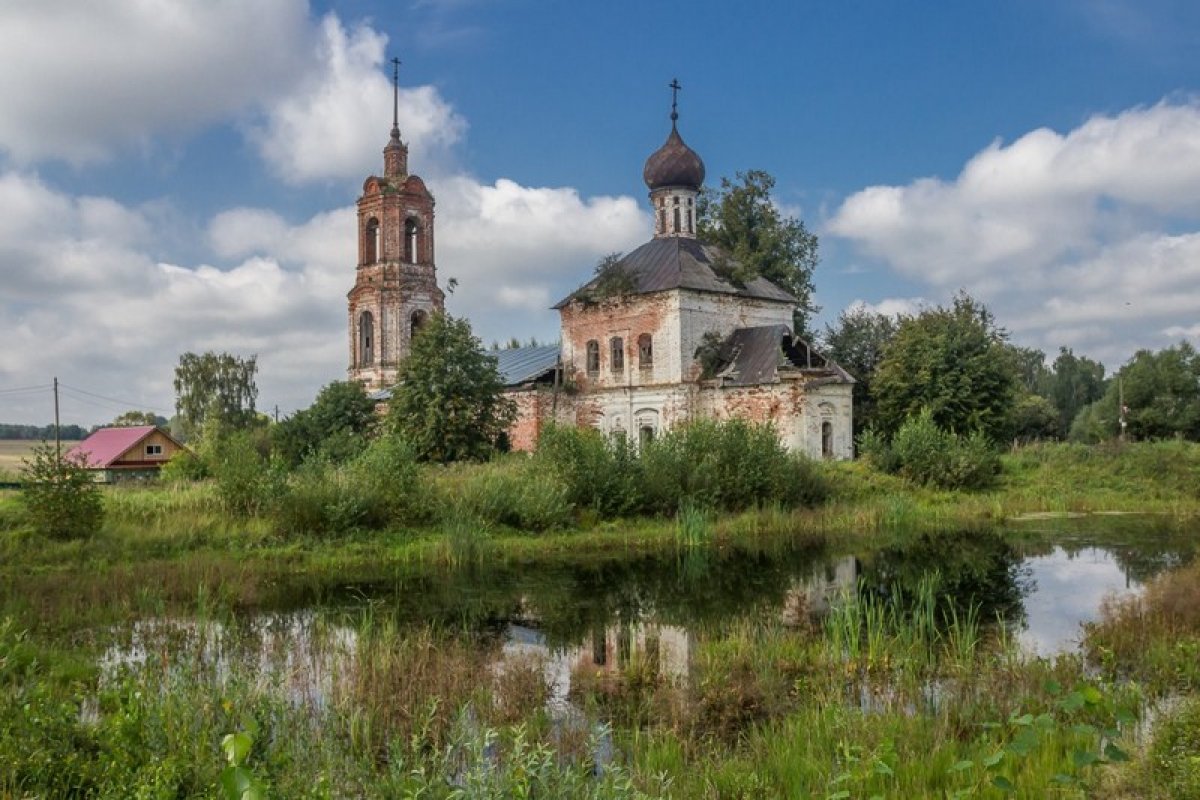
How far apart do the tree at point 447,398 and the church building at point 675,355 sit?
14.8 ft

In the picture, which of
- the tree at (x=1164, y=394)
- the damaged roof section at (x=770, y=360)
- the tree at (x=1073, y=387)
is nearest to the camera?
the damaged roof section at (x=770, y=360)

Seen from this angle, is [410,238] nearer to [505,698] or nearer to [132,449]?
[132,449]

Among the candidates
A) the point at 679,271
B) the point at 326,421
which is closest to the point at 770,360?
the point at 679,271

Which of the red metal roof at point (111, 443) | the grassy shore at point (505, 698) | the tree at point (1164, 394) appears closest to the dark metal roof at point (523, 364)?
the red metal roof at point (111, 443)

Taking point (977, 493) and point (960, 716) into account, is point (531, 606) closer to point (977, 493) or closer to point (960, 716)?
point (960, 716)

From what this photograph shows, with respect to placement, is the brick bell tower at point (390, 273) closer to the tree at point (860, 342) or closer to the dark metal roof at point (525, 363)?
the dark metal roof at point (525, 363)

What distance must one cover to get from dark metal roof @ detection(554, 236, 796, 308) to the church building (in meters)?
0.05

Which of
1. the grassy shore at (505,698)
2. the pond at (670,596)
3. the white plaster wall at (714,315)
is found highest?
the white plaster wall at (714,315)

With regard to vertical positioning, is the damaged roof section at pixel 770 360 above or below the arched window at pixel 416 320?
below

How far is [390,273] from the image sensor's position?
136 feet

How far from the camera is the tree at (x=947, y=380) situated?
3134 centimetres

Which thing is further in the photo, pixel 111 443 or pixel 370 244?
pixel 370 244

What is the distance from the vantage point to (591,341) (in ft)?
113

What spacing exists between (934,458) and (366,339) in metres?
26.5
